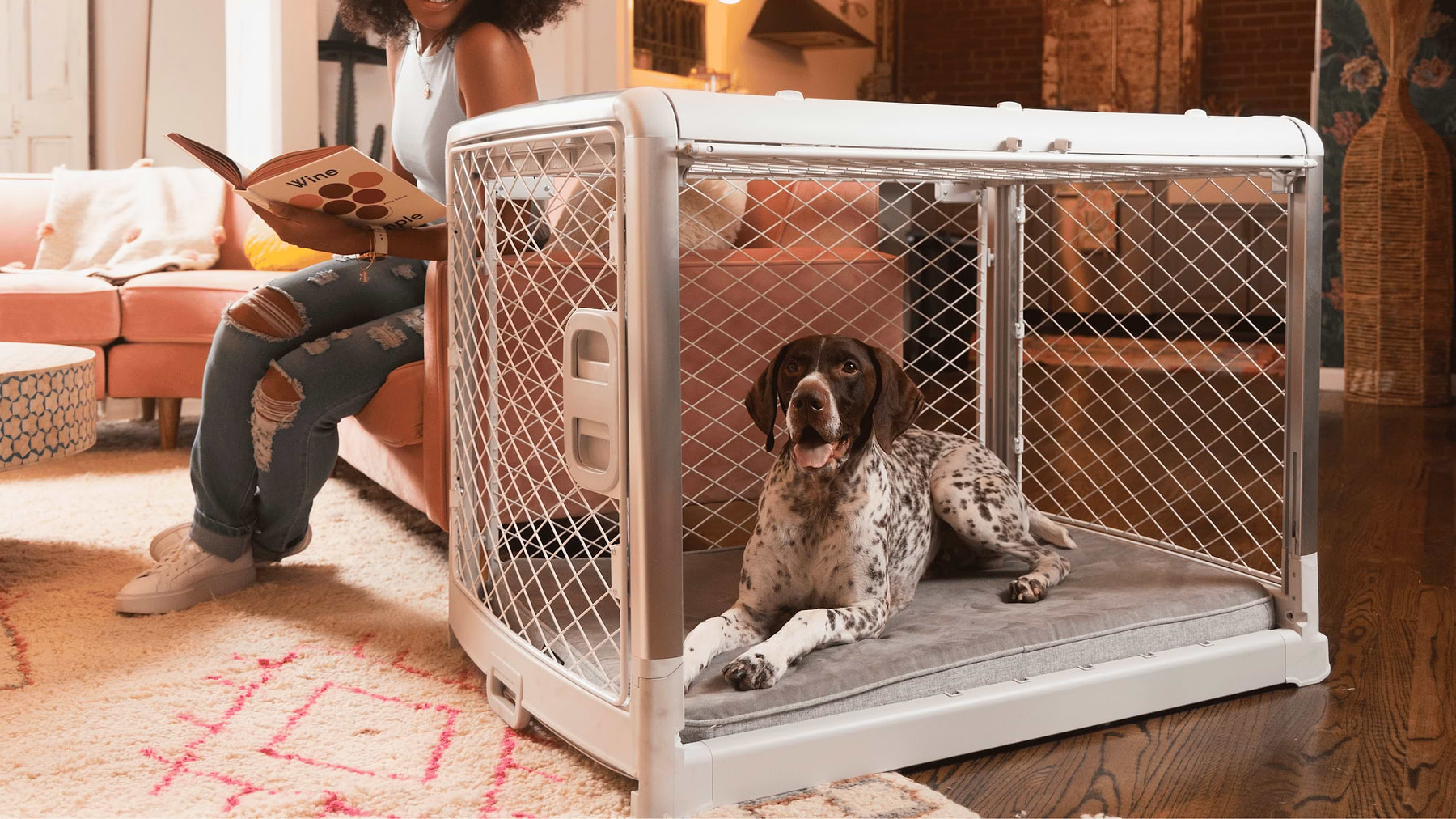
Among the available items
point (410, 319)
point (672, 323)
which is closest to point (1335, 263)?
point (410, 319)

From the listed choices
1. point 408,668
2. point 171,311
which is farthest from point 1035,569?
point 171,311

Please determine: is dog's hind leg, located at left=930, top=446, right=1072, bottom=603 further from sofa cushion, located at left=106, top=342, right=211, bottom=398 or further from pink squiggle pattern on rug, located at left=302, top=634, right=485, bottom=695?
sofa cushion, located at left=106, top=342, right=211, bottom=398

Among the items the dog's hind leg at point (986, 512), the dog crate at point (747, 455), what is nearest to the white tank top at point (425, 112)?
the dog crate at point (747, 455)

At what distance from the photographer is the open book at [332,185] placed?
1.78m

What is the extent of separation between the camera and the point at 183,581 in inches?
87.5

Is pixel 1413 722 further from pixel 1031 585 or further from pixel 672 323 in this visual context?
pixel 672 323

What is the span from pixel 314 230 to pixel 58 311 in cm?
216

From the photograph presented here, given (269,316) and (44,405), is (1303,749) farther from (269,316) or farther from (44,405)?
(44,405)

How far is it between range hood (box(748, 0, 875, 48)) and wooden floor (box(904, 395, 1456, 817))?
630 cm

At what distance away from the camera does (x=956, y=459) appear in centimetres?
217

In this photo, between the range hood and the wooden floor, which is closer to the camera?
the wooden floor

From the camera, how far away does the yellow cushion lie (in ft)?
13.7

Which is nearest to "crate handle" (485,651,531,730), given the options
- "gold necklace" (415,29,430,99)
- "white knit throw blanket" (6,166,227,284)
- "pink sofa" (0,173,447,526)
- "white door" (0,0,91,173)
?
"gold necklace" (415,29,430,99)

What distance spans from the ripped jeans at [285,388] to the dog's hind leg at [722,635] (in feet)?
3.00
